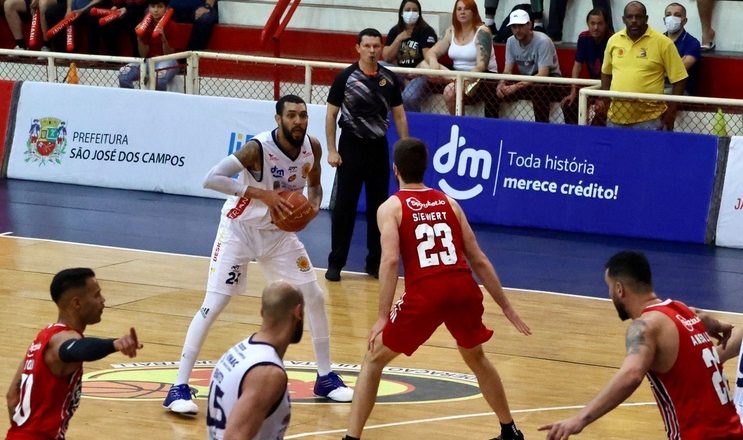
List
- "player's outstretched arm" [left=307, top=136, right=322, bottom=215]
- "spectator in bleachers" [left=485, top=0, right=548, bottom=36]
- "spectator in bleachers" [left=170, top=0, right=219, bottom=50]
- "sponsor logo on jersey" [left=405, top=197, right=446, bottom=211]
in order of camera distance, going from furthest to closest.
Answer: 1. "spectator in bleachers" [left=170, top=0, right=219, bottom=50]
2. "spectator in bleachers" [left=485, top=0, right=548, bottom=36]
3. "player's outstretched arm" [left=307, top=136, right=322, bottom=215]
4. "sponsor logo on jersey" [left=405, top=197, right=446, bottom=211]

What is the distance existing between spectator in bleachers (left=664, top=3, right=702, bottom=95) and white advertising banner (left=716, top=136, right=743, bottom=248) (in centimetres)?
183

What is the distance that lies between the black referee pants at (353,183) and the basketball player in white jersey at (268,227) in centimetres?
402

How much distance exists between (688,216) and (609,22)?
11.4 feet

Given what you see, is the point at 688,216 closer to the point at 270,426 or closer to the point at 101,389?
the point at 101,389

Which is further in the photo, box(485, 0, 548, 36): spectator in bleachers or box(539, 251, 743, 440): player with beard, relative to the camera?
box(485, 0, 548, 36): spectator in bleachers

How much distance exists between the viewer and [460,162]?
16641 mm

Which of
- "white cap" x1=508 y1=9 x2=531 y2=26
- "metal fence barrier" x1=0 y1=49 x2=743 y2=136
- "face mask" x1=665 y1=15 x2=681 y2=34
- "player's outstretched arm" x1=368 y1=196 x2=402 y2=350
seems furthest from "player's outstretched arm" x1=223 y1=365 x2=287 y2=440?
"face mask" x1=665 y1=15 x2=681 y2=34

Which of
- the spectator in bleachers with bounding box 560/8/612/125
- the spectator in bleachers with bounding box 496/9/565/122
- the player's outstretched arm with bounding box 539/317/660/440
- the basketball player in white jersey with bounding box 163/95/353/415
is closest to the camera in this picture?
the player's outstretched arm with bounding box 539/317/660/440

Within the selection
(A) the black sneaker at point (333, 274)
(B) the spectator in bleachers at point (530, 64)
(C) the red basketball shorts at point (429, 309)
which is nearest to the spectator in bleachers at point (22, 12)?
(B) the spectator in bleachers at point (530, 64)

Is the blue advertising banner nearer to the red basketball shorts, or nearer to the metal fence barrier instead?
the metal fence barrier

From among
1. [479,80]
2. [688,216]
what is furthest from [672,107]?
[479,80]

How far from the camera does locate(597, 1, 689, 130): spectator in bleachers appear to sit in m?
16.0

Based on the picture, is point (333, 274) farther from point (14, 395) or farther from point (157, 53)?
point (157, 53)

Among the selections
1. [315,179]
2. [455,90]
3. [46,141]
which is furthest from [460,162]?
[315,179]
